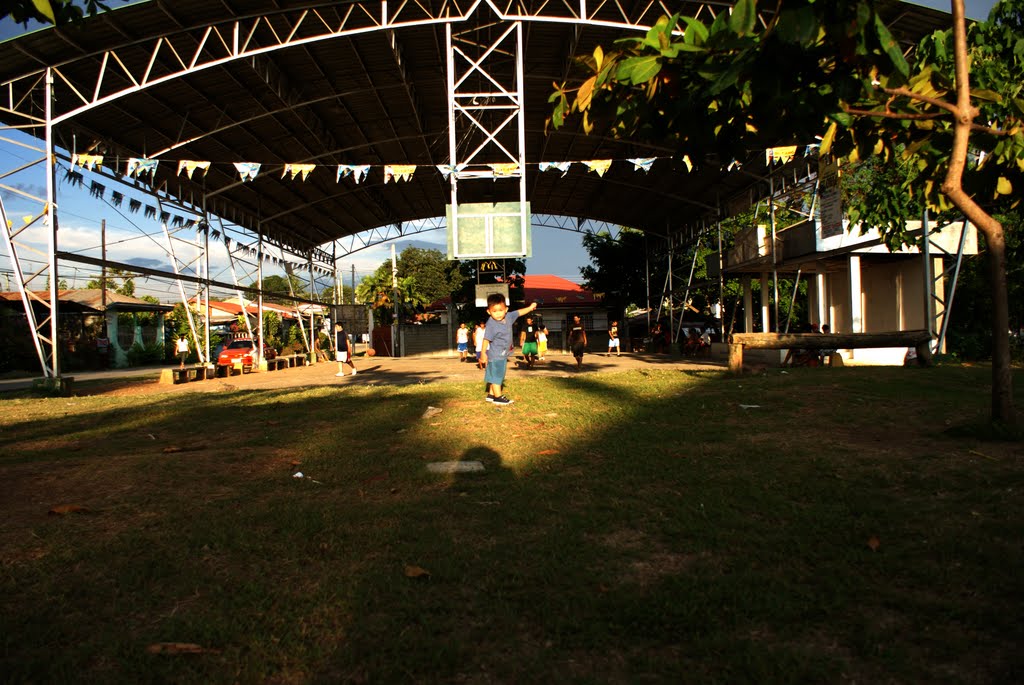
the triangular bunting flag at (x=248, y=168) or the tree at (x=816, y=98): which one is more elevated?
the triangular bunting flag at (x=248, y=168)

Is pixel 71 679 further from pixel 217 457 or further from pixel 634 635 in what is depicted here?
pixel 217 457

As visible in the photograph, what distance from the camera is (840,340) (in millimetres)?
13148

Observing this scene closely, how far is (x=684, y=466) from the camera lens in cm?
524

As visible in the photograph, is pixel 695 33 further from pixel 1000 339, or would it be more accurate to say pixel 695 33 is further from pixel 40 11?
pixel 1000 339

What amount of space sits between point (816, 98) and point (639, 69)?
1.06 meters

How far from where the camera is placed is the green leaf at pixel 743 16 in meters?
3.26

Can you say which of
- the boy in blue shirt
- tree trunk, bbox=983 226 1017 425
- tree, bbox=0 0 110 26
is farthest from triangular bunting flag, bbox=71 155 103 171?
tree trunk, bbox=983 226 1017 425

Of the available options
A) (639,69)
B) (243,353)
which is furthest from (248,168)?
(639,69)

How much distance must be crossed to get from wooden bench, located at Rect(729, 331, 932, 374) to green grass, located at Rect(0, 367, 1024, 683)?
21.8 ft

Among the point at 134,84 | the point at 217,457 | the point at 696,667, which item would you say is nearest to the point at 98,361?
the point at 134,84

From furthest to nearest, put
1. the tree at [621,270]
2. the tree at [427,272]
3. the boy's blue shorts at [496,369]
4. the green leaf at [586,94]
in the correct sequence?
the tree at [427,272] → the tree at [621,270] → the boy's blue shorts at [496,369] → the green leaf at [586,94]

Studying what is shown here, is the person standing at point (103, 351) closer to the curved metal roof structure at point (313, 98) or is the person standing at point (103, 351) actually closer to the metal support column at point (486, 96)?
the curved metal roof structure at point (313, 98)

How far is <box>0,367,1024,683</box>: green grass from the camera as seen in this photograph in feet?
7.87

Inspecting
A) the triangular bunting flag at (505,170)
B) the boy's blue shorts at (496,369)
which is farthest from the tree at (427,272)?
the boy's blue shorts at (496,369)
